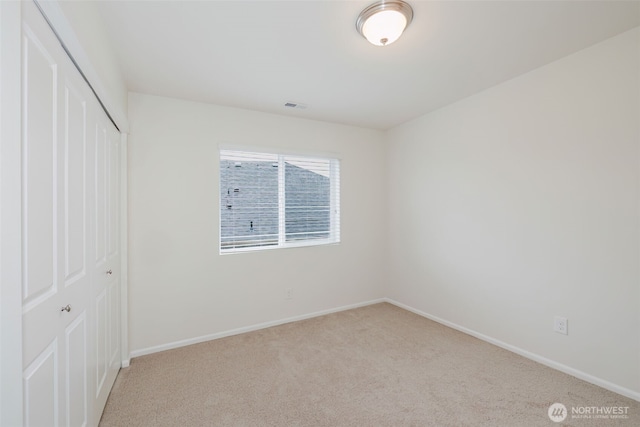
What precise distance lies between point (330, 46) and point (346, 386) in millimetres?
2532

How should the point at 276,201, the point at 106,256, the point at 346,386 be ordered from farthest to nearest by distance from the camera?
the point at 276,201
the point at 346,386
the point at 106,256

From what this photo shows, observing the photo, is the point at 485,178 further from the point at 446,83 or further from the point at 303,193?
the point at 303,193

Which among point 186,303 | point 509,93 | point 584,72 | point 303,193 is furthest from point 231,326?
point 584,72

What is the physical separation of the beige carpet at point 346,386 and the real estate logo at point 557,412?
0.03m

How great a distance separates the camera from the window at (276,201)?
3.21 metres

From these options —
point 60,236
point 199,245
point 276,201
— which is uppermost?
point 276,201

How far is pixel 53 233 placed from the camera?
1.15 metres

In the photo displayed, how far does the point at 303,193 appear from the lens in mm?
3686

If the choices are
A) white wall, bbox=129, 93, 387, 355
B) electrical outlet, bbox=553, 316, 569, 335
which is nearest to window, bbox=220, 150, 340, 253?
white wall, bbox=129, 93, 387, 355

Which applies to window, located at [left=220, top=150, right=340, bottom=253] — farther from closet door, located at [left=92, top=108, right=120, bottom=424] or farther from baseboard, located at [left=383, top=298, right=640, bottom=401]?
baseboard, located at [left=383, top=298, right=640, bottom=401]

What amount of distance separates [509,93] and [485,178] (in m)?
0.80

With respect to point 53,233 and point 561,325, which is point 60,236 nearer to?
point 53,233

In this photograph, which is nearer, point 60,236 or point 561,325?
point 60,236

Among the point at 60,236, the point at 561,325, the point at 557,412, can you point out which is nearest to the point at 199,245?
the point at 60,236
